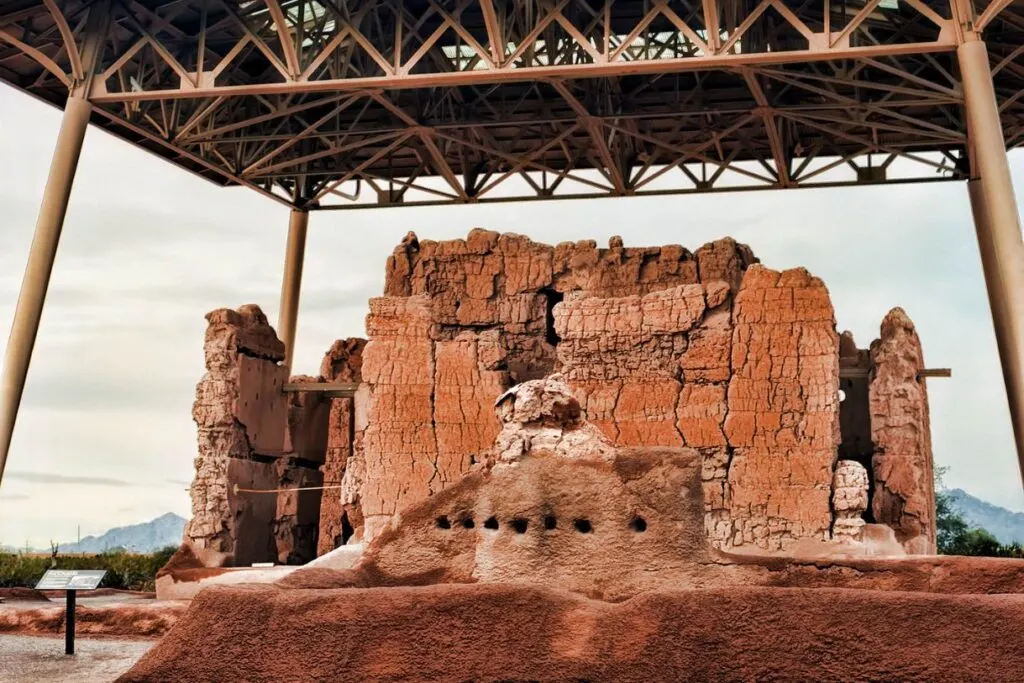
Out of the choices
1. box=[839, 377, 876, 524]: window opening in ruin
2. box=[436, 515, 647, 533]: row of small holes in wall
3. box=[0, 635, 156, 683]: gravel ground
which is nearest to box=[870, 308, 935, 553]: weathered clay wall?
box=[839, 377, 876, 524]: window opening in ruin

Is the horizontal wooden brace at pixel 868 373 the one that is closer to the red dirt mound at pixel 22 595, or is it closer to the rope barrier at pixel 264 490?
the rope barrier at pixel 264 490

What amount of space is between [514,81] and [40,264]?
280 inches

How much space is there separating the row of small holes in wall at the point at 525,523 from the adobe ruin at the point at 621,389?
5.07 meters

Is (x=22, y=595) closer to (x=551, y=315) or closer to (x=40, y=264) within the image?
(x=40, y=264)

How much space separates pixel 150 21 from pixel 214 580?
8.42m

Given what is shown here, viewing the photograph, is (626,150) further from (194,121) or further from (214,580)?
(214,580)

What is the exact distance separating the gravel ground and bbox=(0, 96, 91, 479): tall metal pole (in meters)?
3.90

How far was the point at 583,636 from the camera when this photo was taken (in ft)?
20.1

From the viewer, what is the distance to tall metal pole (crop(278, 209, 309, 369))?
23.4 m

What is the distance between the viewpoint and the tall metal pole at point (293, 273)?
23359 mm

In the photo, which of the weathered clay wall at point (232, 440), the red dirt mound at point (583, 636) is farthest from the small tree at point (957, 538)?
the red dirt mound at point (583, 636)

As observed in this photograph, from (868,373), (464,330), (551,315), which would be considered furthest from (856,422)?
(464,330)

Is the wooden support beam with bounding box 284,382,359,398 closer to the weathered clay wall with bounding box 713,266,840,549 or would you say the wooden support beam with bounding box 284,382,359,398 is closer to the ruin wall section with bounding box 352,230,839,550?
the ruin wall section with bounding box 352,230,839,550

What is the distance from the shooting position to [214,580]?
16047mm
